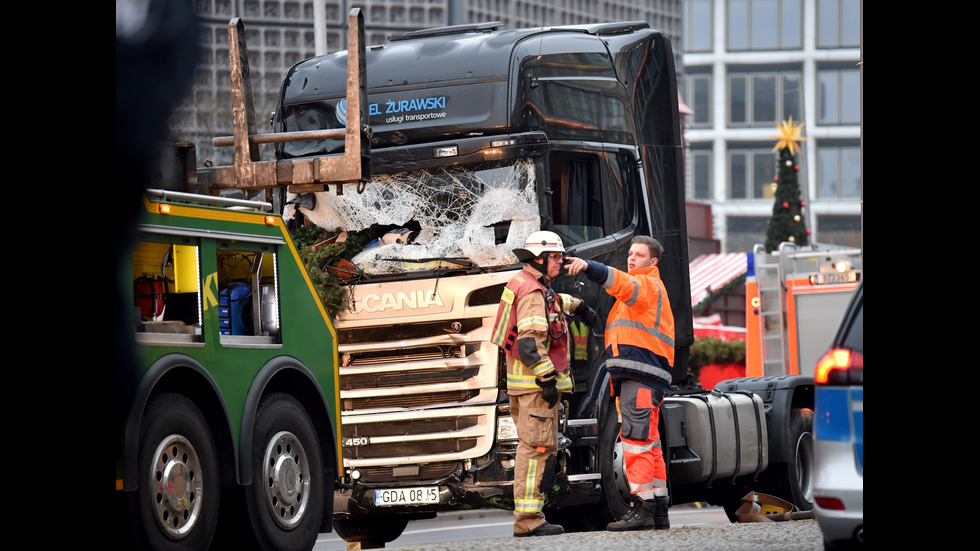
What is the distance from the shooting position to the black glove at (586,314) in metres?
9.77

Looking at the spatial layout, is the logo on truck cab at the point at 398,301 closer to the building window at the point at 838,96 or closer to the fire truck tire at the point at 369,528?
the fire truck tire at the point at 369,528

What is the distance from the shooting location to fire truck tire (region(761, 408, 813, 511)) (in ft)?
40.5

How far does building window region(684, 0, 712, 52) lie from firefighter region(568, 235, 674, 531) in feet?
160

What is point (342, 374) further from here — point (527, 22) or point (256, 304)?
point (527, 22)

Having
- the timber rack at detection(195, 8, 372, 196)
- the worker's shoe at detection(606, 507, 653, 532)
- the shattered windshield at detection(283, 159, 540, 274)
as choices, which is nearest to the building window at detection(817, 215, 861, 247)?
the shattered windshield at detection(283, 159, 540, 274)

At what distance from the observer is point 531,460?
9172 millimetres

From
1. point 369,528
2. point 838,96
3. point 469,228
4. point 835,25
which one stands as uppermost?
point 835,25

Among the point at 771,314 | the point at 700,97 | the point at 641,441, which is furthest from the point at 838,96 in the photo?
the point at 641,441

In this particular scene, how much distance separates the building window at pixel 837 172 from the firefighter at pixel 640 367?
48.5m

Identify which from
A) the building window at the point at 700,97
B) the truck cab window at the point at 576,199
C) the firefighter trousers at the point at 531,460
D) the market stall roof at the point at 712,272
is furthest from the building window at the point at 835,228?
the firefighter trousers at the point at 531,460

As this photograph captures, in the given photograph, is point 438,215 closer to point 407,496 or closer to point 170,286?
point 407,496

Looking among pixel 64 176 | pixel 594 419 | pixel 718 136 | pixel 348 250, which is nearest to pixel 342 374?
pixel 348 250

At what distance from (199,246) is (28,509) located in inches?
89.4

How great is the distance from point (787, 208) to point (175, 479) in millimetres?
30294
